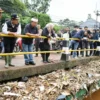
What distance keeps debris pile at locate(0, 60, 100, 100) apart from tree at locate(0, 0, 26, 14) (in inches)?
754

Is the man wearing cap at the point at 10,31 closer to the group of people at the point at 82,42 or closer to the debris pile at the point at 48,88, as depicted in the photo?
the debris pile at the point at 48,88

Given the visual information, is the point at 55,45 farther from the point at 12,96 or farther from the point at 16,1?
the point at 16,1

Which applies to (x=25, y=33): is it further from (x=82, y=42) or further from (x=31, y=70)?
(x=82, y=42)

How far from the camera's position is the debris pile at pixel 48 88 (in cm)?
586

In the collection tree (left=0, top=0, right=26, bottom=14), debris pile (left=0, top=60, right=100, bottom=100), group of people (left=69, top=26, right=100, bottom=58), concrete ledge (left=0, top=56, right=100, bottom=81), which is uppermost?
tree (left=0, top=0, right=26, bottom=14)

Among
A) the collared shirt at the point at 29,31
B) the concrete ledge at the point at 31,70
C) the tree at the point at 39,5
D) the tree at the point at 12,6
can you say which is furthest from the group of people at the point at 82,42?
the tree at the point at 39,5

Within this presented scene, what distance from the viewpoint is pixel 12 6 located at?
27375mm

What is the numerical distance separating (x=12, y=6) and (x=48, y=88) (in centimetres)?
2177

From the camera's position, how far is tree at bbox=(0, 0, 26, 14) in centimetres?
2626

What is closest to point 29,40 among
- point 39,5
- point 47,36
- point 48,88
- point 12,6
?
point 47,36

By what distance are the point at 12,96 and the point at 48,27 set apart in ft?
9.72

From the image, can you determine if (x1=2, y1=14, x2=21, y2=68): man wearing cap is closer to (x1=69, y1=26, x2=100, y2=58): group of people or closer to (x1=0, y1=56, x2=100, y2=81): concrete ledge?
(x1=0, y1=56, x2=100, y2=81): concrete ledge

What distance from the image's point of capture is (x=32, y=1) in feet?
170

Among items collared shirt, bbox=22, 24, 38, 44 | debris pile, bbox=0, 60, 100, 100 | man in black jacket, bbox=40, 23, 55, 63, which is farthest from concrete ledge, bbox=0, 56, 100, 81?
collared shirt, bbox=22, 24, 38, 44
